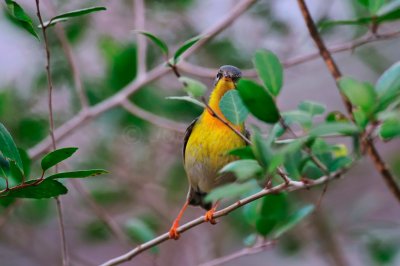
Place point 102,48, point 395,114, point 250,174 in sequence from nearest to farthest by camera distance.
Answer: point 395,114
point 250,174
point 102,48

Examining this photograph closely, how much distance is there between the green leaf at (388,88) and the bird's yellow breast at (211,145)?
121cm

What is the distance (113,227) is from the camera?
9.81 feet

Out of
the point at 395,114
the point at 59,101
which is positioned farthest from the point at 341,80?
the point at 59,101

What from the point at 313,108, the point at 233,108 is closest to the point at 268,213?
the point at 313,108

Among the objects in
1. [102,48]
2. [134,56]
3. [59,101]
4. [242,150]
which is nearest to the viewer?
[242,150]

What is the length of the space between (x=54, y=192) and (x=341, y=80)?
2.44 feet

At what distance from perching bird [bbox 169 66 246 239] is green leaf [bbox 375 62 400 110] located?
116cm

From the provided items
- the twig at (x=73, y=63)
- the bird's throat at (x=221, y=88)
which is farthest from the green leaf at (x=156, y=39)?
the twig at (x=73, y=63)

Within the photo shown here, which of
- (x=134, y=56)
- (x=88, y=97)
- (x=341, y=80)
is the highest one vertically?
(x=341, y=80)

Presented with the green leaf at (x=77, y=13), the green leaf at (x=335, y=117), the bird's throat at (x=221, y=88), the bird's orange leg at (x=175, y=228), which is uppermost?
the green leaf at (x=77, y=13)

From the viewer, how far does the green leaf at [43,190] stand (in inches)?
62.0

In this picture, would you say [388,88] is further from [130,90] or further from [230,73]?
[130,90]

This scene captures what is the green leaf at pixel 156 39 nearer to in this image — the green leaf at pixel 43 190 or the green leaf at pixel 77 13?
the green leaf at pixel 77 13

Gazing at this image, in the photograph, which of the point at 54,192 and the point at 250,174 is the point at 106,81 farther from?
the point at 250,174
